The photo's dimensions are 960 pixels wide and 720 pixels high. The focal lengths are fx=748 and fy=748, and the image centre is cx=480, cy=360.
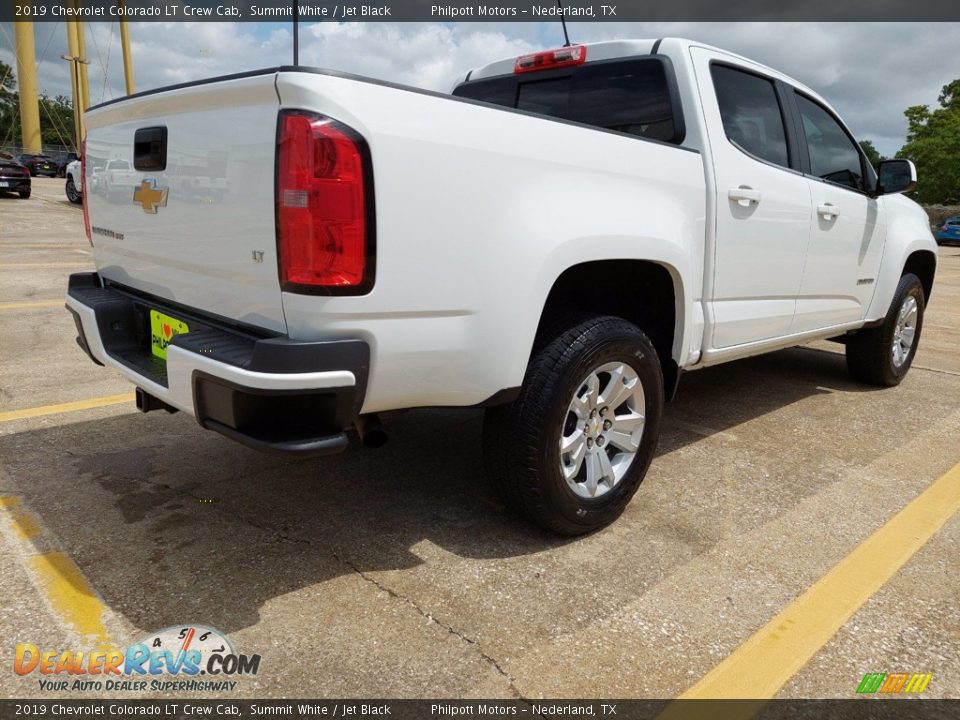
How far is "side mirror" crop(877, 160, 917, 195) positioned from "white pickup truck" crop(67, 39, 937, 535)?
40.6 inches

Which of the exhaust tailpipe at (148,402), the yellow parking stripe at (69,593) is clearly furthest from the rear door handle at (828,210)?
the yellow parking stripe at (69,593)

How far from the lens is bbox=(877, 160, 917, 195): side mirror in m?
4.44

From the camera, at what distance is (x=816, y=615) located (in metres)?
2.40

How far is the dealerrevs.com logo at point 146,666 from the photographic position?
1995mm

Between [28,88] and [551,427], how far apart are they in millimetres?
64064

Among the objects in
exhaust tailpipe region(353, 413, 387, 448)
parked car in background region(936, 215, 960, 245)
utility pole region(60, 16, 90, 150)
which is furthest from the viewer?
utility pole region(60, 16, 90, 150)

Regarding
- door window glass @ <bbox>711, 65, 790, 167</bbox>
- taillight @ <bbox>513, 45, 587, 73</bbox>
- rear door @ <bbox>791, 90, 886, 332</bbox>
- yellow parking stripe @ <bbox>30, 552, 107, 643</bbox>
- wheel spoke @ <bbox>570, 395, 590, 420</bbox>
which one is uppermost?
taillight @ <bbox>513, 45, 587, 73</bbox>

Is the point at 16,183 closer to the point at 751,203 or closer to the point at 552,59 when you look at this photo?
the point at 552,59

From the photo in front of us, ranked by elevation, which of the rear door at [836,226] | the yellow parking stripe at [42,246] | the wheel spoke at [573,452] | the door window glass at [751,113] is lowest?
the yellow parking stripe at [42,246]

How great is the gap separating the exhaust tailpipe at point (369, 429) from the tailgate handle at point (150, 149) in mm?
1075

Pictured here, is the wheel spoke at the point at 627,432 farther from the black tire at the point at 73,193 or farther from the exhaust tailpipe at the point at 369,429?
the black tire at the point at 73,193

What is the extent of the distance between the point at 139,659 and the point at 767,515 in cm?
239

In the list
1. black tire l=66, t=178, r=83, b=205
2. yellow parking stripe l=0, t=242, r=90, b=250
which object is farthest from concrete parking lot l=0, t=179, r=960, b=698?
black tire l=66, t=178, r=83, b=205

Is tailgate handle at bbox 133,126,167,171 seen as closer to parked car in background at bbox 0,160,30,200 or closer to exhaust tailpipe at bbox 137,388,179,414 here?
exhaust tailpipe at bbox 137,388,179,414
